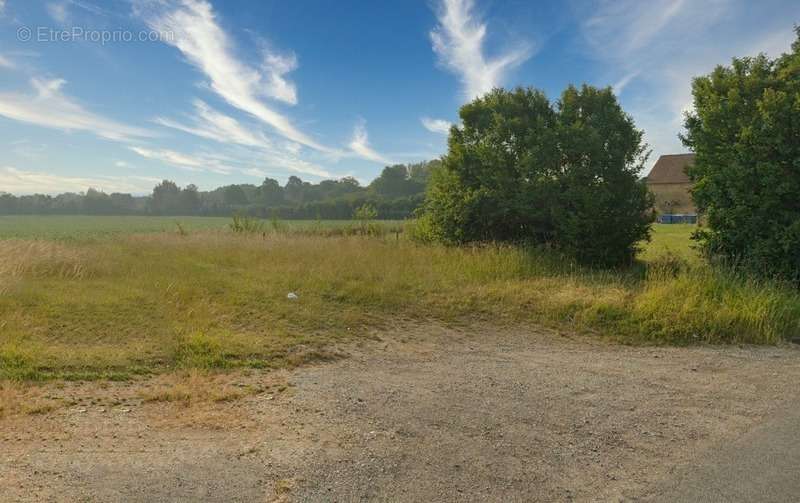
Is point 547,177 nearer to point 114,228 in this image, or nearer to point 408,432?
point 408,432

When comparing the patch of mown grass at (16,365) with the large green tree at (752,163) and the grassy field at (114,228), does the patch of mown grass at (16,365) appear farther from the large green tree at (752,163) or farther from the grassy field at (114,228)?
the grassy field at (114,228)

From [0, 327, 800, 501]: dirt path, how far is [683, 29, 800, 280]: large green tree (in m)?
3.46

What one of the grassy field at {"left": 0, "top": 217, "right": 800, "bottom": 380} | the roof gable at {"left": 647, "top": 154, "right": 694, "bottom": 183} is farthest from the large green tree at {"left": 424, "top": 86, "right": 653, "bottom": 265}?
the roof gable at {"left": 647, "top": 154, "right": 694, "bottom": 183}

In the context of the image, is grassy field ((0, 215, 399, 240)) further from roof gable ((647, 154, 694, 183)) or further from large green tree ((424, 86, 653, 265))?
roof gable ((647, 154, 694, 183))

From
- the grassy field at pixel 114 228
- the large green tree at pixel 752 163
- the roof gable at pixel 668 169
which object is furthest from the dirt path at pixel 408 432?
the roof gable at pixel 668 169

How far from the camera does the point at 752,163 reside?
7.54 m

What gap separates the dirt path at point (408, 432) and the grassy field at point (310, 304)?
0.87m

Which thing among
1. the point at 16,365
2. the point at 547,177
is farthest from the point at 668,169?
the point at 16,365

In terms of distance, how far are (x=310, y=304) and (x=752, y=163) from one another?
27.4 ft

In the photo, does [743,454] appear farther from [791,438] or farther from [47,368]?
[47,368]

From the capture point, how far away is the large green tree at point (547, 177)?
9.80 m

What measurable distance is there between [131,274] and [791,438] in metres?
11.4

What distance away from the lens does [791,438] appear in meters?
3.25

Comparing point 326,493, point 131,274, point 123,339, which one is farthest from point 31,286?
point 326,493
